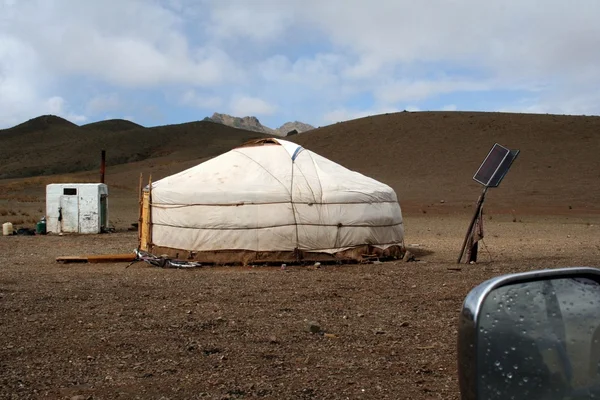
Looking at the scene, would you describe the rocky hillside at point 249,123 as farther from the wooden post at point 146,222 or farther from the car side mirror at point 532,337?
the car side mirror at point 532,337

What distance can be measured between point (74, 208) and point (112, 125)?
8690cm

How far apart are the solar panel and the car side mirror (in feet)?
27.2

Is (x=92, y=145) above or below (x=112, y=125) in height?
below

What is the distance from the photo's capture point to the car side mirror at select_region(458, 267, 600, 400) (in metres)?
1.63

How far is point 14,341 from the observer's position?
5.13 metres

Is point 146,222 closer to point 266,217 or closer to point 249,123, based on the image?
point 266,217

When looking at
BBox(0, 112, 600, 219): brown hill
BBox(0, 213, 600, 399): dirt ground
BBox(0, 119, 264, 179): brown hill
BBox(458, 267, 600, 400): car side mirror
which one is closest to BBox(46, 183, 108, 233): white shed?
BBox(0, 213, 600, 399): dirt ground

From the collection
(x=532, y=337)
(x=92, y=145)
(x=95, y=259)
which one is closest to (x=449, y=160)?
(x=95, y=259)

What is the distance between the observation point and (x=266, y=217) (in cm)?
1012

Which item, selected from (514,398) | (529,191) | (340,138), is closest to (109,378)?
(514,398)

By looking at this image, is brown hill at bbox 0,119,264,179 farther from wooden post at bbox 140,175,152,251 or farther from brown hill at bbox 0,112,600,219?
wooden post at bbox 140,175,152,251

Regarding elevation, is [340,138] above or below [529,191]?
above

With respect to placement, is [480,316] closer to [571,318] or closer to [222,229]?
[571,318]

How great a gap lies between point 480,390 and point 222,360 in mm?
3242
